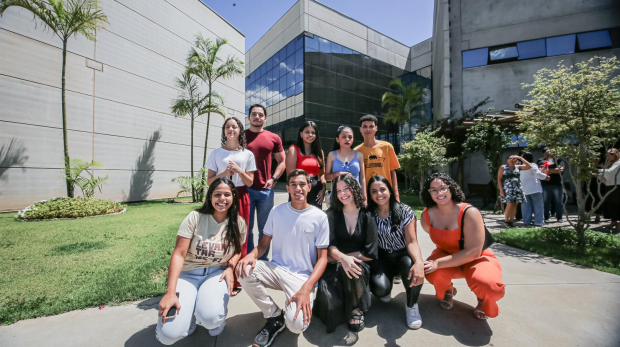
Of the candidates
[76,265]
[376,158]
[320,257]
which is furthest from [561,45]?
[76,265]

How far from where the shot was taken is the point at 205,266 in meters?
2.32

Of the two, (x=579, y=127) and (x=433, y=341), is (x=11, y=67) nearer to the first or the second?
(x=433, y=341)

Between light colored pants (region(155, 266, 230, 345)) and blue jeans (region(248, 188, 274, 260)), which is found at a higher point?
blue jeans (region(248, 188, 274, 260))

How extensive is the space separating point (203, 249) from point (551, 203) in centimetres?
968

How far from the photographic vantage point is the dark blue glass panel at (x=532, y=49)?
11.9 meters

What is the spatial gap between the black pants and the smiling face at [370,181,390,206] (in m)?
0.55

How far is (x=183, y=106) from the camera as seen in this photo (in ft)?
41.0

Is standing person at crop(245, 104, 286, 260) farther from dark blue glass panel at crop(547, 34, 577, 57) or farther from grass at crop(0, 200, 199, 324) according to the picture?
dark blue glass panel at crop(547, 34, 577, 57)

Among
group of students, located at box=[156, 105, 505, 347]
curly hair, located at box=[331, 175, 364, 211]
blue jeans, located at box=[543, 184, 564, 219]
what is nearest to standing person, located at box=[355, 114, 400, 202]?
group of students, located at box=[156, 105, 505, 347]

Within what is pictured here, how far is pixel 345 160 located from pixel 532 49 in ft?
46.4

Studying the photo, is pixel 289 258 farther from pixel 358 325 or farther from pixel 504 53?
pixel 504 53

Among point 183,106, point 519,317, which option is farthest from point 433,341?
point 183,106

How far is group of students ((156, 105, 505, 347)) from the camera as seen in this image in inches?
82.5

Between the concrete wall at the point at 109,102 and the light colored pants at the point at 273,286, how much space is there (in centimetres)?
1087
